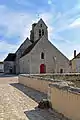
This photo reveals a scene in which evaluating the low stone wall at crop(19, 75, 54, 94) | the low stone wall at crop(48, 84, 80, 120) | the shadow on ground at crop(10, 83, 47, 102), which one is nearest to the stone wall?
the low stone wall at crop(48, 84, 80, 120)

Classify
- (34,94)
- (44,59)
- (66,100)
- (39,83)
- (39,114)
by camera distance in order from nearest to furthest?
(66,100)
(39,114)
(34,94)
(39,83)
(44,59)

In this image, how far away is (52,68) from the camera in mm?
42812

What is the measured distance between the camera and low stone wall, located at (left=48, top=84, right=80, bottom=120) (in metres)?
6.66

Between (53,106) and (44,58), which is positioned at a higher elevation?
(44,58)

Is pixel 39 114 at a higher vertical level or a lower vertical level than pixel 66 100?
lower

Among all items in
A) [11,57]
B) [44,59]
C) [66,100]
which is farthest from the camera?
[11,57]

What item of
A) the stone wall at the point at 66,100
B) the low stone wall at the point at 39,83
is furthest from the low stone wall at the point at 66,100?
the low stone wall at the point at 39,83

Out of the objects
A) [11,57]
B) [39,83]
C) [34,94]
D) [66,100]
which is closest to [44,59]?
[11,57]

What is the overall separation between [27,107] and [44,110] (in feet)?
3.35

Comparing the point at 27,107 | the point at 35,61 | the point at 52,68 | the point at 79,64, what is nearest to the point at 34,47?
the point at 35,61

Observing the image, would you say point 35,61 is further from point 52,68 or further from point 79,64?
point 79,64

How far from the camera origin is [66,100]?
7461 millimetres

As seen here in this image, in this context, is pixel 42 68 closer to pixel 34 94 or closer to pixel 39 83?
pixel 39 83

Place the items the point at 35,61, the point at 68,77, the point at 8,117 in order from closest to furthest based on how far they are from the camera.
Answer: the point at 8,117, the point at 68,77, the point at 35,61
